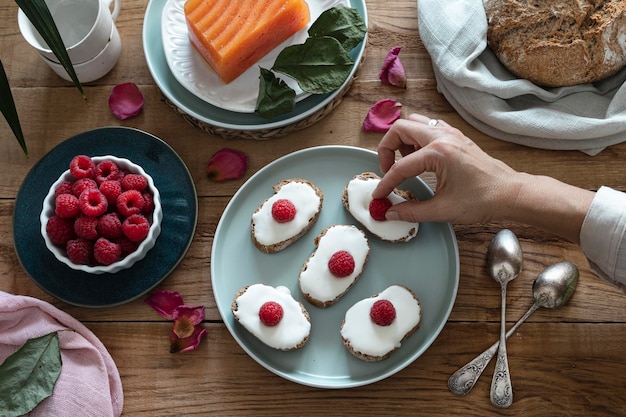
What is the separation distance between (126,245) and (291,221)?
0.35 m

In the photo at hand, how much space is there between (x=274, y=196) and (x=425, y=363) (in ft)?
1.60

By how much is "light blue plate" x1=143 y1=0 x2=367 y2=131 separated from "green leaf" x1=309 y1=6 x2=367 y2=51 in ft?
0.14

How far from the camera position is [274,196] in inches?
55.9

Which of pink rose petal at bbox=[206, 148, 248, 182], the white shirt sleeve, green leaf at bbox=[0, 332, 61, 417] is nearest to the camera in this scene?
the white shirt sleeve

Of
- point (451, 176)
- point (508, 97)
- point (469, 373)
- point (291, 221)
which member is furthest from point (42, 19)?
point (469, 373)

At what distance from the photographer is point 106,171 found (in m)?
1.39

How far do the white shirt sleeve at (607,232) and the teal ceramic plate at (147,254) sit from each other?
2.71 ft

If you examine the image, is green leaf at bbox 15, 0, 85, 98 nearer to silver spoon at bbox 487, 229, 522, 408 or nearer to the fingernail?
the fingernail

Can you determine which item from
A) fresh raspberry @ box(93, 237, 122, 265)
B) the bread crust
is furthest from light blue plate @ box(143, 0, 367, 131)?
fresh raspberry @ box(93, 237, 122, 265)

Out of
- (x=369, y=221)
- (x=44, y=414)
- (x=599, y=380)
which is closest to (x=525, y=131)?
(x=369, y=221)

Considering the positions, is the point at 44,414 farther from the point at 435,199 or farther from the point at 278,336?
the point at 435,199

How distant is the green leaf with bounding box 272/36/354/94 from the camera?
142cm

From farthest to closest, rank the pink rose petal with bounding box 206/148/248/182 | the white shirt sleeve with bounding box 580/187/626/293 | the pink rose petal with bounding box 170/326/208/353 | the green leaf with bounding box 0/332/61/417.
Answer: the pink rose petal with bounding box 206/148/248/182 < the pink rose petal with bounding box 170/326/208/353 < the green leaf with bounding box 0/332/61/417 < the white shirt sleeve with bounding box 580/187/626/293

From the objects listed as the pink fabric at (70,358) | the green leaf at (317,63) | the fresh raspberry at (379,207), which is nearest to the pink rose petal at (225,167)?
the green leaf at (317,63)
